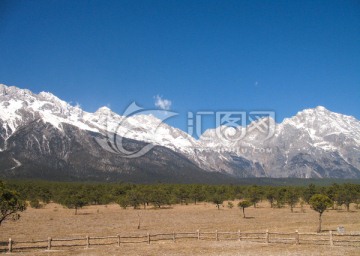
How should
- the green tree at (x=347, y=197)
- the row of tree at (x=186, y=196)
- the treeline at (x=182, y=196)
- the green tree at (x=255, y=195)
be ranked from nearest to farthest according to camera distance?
the green tree at (x=347, y=197) → the row of tree at (x=186, y=196) → the treeline at (x=182, y=196) → the green tree at (x=255, y=195)

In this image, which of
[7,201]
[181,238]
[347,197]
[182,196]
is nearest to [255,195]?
[182,196]

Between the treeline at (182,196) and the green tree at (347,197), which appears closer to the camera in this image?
the green tree at (347,197)

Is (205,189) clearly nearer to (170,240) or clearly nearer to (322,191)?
(322,191)

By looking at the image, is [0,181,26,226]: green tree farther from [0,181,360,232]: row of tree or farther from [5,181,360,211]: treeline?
[5,181,360,211]: treeline

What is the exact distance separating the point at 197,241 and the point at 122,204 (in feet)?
247

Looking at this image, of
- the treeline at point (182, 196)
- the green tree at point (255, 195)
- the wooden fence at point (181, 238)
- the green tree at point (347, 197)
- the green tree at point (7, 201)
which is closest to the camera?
the wooden fence at point (181, 238)

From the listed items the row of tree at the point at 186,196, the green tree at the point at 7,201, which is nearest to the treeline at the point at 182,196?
the row of tree at the point at 186,196

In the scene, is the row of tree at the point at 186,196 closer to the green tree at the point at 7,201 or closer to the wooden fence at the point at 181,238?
the wooden fence at the point at 181,238

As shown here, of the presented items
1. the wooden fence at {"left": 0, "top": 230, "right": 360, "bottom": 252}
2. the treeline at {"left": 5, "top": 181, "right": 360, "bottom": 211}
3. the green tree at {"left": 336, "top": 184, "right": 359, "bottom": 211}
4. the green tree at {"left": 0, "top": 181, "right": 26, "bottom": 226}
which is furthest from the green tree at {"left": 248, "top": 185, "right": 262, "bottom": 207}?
the green tree at {"left": 0, "top": 181, "right": 26, "bottom": 226}

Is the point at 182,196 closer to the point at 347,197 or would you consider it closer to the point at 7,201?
the point at 347,197

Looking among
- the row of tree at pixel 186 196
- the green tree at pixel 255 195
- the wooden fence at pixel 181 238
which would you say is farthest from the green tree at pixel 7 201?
the green tree at pixel 255 195

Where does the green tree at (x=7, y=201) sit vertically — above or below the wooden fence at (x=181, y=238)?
above

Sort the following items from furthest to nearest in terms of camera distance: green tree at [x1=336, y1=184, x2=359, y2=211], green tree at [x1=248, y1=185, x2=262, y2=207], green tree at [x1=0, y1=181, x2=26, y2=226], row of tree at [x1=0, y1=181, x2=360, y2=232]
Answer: green tree at [x1=248, y1=185, x2=262, y2=207], row of tree at [x1=0, y1=181, x2=360, y2=232], green tree at [x1=336, y1=184, x2=359, y2=211], green tree at [x1=0, y1=181, x2=26, y2=226]

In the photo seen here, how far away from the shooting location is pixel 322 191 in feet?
398
